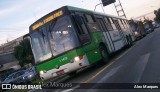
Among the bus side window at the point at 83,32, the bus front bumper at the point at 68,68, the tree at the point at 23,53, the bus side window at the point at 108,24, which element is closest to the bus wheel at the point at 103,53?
the bus side window at the point at 83,32

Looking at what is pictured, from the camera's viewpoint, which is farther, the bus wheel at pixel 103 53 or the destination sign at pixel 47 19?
the bus wheel at pixel 103 53

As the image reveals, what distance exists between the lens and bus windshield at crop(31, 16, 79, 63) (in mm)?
13922

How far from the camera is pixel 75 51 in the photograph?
13781 mm

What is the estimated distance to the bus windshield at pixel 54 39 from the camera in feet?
45.7

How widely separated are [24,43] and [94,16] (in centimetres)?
4164

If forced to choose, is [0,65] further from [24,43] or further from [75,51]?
[75,51]

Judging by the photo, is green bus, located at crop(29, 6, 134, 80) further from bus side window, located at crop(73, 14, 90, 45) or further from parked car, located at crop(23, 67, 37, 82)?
parked car, located at crop(23, 67, 37, 82)

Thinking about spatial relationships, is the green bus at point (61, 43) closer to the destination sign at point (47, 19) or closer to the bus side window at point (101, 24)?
the destination sign at point (47, 19)

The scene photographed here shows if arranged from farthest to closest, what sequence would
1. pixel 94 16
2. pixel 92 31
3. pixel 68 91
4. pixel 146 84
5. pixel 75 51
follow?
pixel 94 16 → pixel 92 31 → pixel 75 51 → pixel 68 91 → pixel 146 84

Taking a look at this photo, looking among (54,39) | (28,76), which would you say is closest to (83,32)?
(54,39)

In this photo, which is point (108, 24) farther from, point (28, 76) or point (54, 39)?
point (28, 76)

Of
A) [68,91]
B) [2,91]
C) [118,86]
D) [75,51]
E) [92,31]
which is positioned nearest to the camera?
[118,86]

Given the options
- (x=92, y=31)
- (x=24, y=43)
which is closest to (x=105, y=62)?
(x=92, y=31)

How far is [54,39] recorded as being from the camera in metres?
14.1
